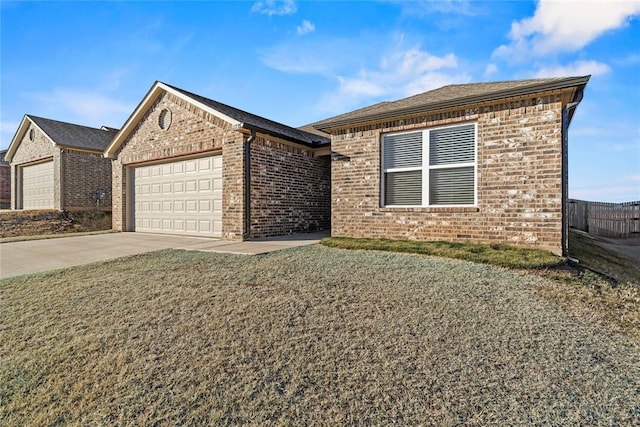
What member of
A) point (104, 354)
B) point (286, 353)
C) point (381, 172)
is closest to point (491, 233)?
point (381, 172)

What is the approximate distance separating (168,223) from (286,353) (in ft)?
31.9

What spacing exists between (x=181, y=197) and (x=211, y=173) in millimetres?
1707

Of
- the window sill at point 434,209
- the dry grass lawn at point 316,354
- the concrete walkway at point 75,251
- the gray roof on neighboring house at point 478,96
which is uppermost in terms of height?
the gray roof on neighboring house at point 478,96

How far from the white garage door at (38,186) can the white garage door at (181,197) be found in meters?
8.75

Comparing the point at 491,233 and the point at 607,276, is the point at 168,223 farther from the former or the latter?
the point at 607,276

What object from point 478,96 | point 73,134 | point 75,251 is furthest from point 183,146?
point 73,134

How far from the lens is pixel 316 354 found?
2.78 meters

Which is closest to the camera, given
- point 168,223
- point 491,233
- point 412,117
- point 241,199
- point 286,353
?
point 286,353

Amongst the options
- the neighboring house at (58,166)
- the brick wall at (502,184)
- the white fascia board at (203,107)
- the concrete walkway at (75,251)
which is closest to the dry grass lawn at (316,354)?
the concrete walkway at (75,251)

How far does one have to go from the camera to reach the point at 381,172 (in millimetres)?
7754

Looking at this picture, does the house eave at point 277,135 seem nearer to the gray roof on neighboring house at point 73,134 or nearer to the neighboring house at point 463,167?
the neighboring house at point 463,167

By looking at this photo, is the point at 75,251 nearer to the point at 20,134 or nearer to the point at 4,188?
the point at 20,134

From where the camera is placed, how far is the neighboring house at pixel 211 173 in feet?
29.5

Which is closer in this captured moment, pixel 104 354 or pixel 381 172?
pixel 104 354
